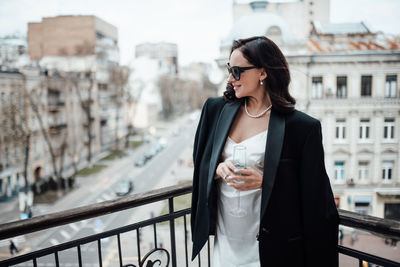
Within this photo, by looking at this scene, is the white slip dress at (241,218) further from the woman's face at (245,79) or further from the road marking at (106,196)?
the road marking at (106,196)

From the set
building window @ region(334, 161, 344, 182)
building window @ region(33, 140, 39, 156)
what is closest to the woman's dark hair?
building window @ region(334, 161, 344, 182)

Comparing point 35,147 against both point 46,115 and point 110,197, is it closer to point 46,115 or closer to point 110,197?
point 46,115

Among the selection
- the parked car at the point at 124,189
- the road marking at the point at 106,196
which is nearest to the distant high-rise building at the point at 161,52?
the parked car at the point at 124,189

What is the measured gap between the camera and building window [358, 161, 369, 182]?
700 centimetres

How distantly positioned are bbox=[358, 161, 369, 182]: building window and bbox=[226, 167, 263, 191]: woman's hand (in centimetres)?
702

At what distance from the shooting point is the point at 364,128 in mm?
7008

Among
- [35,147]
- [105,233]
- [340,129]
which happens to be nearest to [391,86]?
[340,129]

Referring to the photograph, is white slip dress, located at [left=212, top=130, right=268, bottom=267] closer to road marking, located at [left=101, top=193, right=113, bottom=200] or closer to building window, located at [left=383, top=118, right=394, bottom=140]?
building window, located at [left=383, top=118, right=394, bottom=140]

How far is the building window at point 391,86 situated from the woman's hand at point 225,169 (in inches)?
268

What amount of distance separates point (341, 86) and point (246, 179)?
7575mm

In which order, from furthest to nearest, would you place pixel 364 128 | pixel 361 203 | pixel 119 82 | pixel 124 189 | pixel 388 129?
pixel 119 82 < pixel 124 189 < pixel 364 128 < pixel 361 203 < pixel 388 129

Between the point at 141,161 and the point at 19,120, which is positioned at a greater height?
the point at 19,120

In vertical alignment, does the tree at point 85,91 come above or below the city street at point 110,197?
above

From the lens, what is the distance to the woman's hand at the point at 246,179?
98 centimetres
